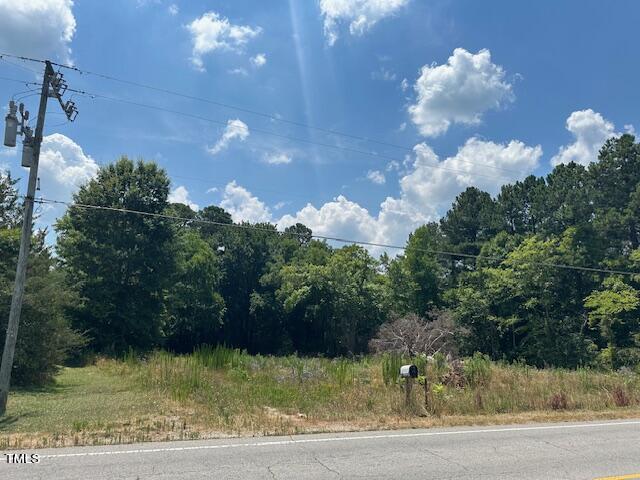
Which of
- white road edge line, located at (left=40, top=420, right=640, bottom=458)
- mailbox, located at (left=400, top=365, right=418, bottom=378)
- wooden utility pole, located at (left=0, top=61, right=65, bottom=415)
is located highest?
wooden utility pole, located at (left=0, top=61, right=65, bottom=415)

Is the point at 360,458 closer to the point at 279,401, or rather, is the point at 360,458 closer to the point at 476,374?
the point at 279,401

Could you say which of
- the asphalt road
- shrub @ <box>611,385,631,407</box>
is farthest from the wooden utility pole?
shrub @ <box>611,385,631,407</box>

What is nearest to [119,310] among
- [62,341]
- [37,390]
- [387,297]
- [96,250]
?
[96,250]

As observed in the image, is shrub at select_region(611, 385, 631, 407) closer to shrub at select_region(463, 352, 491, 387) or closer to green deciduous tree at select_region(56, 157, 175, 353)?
shrub at select_region(463, 352, 491, 387)

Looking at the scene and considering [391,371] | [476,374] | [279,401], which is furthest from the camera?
[476,374]

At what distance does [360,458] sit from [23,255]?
10142 mm

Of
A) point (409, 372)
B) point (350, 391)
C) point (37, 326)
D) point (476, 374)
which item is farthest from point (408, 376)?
point (37, 326)

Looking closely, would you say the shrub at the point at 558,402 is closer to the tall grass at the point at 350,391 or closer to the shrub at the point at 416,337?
the tall grass at the point at 350,391

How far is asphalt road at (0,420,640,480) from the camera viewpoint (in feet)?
20.6

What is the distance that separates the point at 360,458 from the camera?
23.7 feet

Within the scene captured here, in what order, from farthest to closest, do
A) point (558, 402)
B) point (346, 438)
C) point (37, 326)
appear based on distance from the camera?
point (37, 326)
point (558, 402)
point (346, 438)

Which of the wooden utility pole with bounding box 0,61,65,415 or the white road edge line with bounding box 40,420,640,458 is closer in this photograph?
the white road edge line with bounding box 40,420,640,458

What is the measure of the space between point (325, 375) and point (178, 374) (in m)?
4.98

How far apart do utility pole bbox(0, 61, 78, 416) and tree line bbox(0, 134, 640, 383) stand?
233 inches
